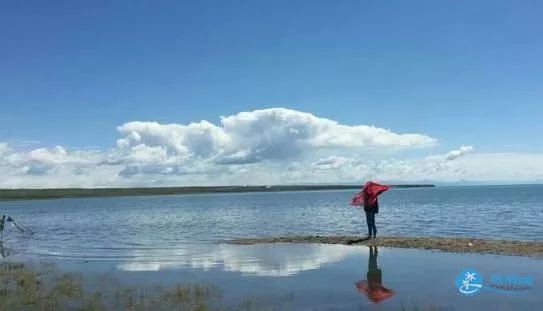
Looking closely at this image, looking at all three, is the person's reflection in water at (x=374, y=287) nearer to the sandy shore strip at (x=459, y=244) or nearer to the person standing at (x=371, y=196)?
the sandy shore strip at (x=459, y=244)

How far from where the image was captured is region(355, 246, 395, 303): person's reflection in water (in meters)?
14.8

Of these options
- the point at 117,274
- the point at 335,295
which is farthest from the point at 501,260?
the point at 117,274

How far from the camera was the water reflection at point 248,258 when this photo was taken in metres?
20.8

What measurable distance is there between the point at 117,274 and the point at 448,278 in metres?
11.2

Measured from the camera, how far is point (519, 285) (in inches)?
611

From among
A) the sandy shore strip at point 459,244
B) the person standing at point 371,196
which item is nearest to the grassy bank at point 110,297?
the sandy shore strip at point 459,244

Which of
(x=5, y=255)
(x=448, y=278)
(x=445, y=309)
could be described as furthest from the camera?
(x=5, y=255)

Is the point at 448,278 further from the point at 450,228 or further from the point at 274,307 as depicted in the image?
the point at 450,228

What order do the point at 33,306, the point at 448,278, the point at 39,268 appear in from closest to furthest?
the point at 33,306 → the point at 448,278 → the point at 39,268

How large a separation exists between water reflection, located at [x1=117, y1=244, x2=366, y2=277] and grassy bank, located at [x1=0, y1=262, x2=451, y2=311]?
3722mm

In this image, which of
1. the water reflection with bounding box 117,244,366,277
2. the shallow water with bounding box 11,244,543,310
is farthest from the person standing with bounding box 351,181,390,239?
the shallow water with bounding box 11,244,543,310

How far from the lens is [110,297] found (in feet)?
50.5

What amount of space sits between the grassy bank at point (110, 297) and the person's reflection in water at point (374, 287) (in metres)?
1.58

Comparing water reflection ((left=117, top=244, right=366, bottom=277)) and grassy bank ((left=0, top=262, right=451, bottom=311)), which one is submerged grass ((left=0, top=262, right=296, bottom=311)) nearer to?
grassy bank ((left=0, top=262, right=451, bottom=311))
